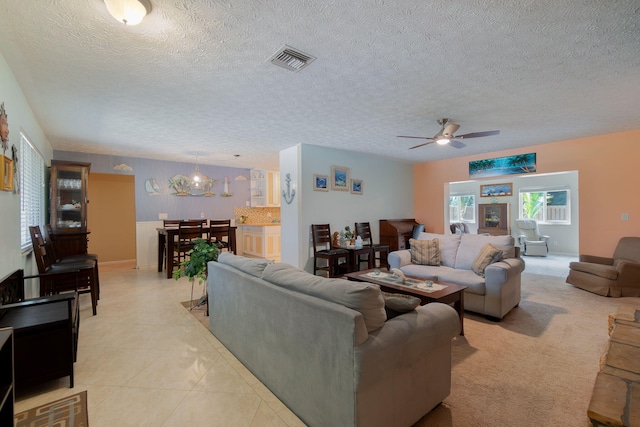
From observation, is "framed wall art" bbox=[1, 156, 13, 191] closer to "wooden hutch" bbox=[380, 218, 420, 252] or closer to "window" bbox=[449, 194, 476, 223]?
"wooden hutch" bbox=[380, 218, 420, 252]

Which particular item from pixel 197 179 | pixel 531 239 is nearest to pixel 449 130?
pixel 197 179

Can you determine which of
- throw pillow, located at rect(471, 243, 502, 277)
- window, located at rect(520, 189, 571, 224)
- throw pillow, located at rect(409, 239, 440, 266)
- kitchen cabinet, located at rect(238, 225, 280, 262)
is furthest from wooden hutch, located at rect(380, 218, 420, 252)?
window, located at rect(520, 189, 571, 224)

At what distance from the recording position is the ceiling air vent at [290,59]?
215 centimetres

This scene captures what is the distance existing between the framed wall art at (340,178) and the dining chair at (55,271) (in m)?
3.87

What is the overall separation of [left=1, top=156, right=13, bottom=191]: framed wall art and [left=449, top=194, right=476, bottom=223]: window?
10.2 m

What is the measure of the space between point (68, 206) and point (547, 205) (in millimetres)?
11124

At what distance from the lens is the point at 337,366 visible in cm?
136

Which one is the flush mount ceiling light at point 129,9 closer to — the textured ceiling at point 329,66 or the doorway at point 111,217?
the textured ceiling at point 329,66

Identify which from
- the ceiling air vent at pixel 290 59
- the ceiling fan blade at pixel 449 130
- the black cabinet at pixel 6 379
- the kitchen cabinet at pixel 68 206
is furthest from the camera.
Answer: the kitchen cabinet at pixel 68 206

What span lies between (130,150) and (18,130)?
267 centimetres

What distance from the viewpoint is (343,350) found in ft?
4.33

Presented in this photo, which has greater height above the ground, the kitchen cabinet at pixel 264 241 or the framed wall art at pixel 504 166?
the framed wall art at pixel 504 166

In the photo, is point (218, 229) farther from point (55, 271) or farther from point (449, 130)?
point (449, 130)

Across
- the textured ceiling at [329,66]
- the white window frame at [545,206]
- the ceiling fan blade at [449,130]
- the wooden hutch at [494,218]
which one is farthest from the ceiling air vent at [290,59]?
the white window frame at [545,206]
